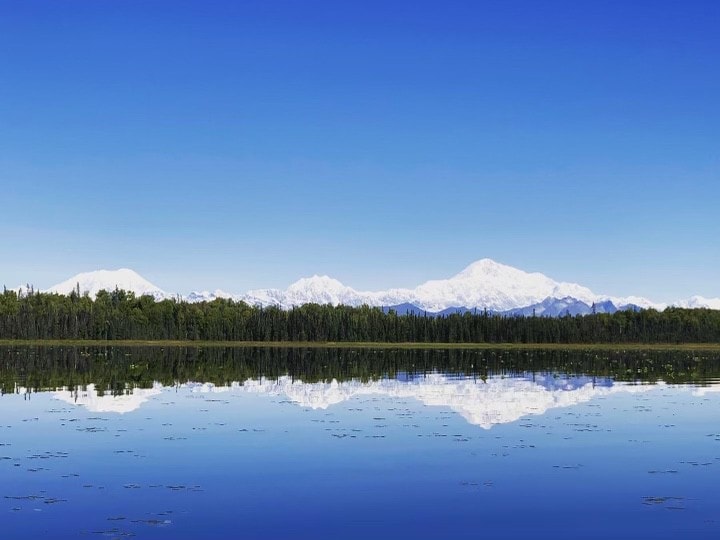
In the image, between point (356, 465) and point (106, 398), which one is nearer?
point (356, 465)

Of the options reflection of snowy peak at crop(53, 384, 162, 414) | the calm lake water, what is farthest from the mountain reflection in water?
the calm lake water

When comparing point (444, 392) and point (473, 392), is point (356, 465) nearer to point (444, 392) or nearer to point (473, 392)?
point (444, 392)

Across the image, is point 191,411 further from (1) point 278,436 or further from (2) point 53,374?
(2) point 53,374

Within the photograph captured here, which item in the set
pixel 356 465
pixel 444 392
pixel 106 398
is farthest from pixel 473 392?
pixel 356 465

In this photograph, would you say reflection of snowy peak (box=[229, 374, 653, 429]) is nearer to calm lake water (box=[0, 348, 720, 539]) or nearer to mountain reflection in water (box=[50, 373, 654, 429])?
mountain reflection in water (box=[50, 373, 654, 429])

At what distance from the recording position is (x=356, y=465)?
24.0 m

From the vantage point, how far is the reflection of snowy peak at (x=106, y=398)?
125ft

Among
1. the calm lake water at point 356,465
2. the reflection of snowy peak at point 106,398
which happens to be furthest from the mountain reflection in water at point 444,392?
the calm lake water at point 356,465

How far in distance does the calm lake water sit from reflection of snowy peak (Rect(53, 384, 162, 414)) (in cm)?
19

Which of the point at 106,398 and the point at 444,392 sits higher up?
the point at 106,398

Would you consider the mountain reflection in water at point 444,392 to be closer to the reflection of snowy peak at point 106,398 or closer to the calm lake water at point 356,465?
the reflection of snowy peak at point 106,398

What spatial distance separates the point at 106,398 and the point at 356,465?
2273 cm

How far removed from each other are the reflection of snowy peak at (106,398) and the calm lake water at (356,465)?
186 mm

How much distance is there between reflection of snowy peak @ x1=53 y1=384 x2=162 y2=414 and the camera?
3800cm
